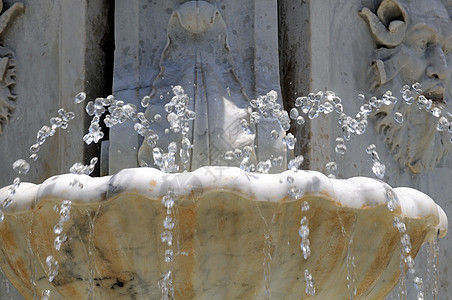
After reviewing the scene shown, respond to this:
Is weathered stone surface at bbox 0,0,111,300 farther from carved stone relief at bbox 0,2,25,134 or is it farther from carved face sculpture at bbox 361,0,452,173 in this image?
carved face sculpture at bbox 361,0,452,173

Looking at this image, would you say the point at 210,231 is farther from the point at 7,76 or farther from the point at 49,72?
the point at 7,76

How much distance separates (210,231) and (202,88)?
108cm

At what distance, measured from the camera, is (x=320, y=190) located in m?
3.46

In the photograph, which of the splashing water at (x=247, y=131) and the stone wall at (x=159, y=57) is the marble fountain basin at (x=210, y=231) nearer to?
the splashing water at (x=247, y=131)

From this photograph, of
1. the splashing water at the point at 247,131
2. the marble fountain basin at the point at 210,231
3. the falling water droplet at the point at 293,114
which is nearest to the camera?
the marble fountain basin at the point at 210,231

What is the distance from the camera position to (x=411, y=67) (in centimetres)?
502

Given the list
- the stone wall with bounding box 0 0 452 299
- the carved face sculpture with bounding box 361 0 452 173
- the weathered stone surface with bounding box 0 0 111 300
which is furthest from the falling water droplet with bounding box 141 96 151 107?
the carved face sculpture with bounding box 361 0 452 173

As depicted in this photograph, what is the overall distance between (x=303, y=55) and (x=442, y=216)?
49.3 inches

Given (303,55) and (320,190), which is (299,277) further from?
(303,55)

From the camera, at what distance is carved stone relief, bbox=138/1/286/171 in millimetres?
4289

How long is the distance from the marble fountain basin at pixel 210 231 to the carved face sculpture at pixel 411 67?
1.19 m

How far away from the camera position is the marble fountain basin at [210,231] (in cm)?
342

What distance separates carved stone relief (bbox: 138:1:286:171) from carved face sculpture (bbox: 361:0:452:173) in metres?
0.84

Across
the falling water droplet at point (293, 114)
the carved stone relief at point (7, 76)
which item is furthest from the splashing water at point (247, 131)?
the carved stone relief at point (7, 76)
